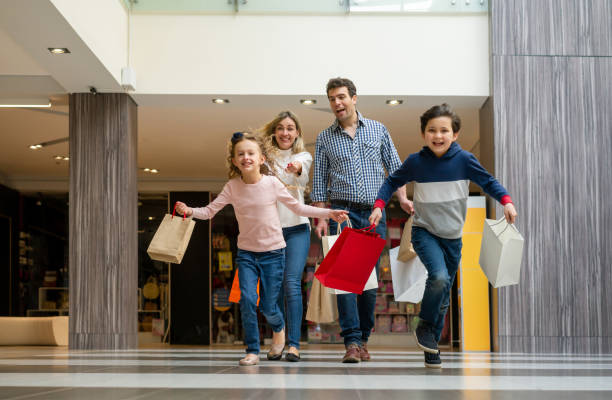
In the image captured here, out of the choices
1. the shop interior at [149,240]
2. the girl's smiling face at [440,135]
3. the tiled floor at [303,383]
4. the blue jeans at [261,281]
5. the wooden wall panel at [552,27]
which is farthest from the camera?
the shop interior at [149,240]

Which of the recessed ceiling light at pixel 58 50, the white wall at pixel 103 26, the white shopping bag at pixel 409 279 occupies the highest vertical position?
the white wall at pixel 103 26

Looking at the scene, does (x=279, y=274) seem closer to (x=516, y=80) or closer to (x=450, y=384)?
(x=450, y=384)

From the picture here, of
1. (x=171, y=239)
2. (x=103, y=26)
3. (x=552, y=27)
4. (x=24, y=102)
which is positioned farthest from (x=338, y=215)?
(x=24, y=102)

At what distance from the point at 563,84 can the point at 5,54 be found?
5343 mm

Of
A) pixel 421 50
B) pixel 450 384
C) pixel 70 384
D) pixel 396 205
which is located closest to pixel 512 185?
pixel 421 50

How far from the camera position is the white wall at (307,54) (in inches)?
302

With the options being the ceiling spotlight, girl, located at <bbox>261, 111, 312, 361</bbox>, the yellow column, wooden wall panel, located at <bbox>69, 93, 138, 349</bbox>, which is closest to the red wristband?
girl, located at <bbox>261, 111, 312, 361</bbox>

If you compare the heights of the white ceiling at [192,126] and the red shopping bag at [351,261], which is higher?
the white ceiling at [192,126]

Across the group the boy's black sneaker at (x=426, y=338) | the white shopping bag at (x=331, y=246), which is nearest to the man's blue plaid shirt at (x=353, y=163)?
the white shopping bag at (x=331, y=246)

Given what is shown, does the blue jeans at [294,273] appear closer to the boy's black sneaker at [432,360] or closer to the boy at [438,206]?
the boy at [438,206]

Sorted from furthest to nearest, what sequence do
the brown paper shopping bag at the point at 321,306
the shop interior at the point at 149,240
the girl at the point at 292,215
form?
the shop interior at the point at 149,240, the brown paper shopping bag at the point at 321,306, the girl at the point at 292,215

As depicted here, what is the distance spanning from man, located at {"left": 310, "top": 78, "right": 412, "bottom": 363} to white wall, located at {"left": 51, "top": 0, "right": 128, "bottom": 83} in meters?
2.23

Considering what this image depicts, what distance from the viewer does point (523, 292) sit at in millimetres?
7250

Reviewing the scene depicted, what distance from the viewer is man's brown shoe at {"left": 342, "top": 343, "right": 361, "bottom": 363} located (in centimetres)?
418
